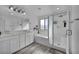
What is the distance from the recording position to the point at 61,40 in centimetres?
282

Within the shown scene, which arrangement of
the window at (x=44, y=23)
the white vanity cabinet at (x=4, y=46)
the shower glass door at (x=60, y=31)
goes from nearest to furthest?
the white vanity cabinet at (x=4, y=46)
the shower glass door at (x=60, y=31)
the window at (x=44, y=23)

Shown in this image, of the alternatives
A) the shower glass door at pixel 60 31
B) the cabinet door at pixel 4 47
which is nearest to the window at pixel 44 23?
the shower glass door at pixel 60 31

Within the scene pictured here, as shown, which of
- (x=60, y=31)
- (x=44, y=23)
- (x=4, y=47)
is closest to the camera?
(x=4, y=47)

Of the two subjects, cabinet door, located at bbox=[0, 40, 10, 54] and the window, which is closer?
cabinet door, located at bbox=[0, 40, 10, 54]

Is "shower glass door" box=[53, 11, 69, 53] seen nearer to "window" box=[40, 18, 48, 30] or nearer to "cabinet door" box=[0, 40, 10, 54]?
"window" box=[40, 18, 48, 30]

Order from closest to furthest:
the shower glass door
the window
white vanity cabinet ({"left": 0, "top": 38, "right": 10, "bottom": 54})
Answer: white vanity cabinet ({"left": 0, "top": 38, "right": 10, "bottom": 54}), the shower glass door, the window

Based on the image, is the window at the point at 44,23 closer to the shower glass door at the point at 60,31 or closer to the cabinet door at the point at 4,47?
the shower glass door at the point at 60,31

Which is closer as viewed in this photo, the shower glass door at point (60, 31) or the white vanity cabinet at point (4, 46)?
the white vanity cabinet at point (4, 46)

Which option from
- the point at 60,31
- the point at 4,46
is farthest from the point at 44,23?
the point at 4,46

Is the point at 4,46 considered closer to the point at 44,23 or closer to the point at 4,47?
the point at 4,47

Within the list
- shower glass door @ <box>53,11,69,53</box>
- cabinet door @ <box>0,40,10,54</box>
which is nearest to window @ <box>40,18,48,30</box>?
shower glass door @ <box>53,11,69,53</box>

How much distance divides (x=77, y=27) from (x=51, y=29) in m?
1.99

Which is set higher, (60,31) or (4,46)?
(60,31)
